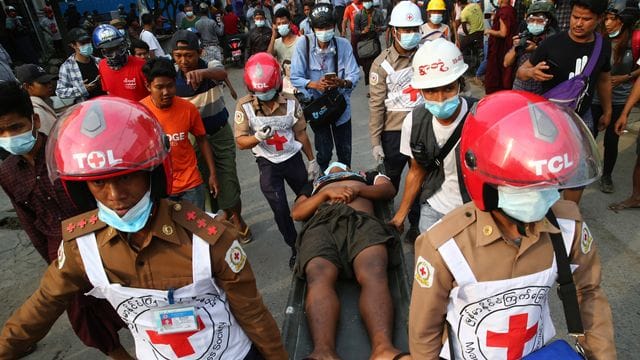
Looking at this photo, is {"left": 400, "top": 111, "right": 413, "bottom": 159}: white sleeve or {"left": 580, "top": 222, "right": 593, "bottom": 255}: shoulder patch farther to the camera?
{"left": 400, "top": 111, "right": 413, "bottom": 159}: white sleeve

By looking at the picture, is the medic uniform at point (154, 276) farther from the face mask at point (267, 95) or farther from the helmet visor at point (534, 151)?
the face mask at point (267, 95)

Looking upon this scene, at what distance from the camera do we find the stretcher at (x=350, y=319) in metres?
2.46

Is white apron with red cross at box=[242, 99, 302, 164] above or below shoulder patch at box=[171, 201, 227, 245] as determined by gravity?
below

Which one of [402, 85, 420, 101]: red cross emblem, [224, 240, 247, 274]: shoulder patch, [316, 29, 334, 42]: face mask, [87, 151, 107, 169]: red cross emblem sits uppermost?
[87, 151, 107, 169]: red cross emblem

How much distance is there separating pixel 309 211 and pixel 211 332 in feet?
6.09

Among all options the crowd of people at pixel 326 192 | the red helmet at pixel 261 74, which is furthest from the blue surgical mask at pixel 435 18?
the red helmet at pixel 261 74

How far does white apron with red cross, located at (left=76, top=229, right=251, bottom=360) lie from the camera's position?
1.58 m

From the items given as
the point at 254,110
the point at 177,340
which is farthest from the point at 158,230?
the point at 254,110

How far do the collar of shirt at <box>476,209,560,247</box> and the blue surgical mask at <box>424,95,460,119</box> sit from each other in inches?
46.2

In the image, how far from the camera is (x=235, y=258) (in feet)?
5.35

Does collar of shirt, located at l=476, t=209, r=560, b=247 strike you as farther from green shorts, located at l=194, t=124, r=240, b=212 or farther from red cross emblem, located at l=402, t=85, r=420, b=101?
green shorts, located at l=194, t=124, r=240, b=212

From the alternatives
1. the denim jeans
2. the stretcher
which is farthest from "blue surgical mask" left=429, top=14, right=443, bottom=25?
the stretcher

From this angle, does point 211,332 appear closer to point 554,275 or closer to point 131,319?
point 131,319

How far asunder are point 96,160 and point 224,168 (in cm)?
282
